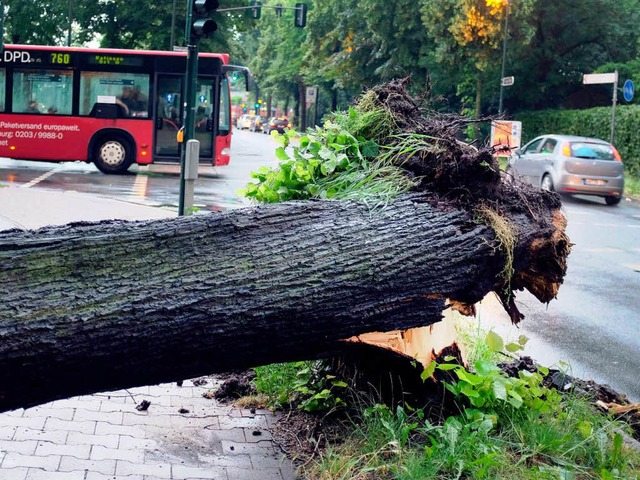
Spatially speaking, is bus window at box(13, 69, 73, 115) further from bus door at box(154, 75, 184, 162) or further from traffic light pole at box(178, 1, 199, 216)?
traffic light pole at box(178, 1, 199, 216)

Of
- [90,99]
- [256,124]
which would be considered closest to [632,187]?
[90,99]

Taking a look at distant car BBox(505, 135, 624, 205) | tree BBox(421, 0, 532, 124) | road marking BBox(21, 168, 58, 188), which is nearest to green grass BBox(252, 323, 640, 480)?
road marking BBox(21, 168, 58, 188)

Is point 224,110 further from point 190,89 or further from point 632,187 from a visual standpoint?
point 190,89

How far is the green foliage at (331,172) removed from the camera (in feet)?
15.3

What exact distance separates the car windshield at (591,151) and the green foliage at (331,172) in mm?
17469

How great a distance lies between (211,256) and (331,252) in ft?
1.67

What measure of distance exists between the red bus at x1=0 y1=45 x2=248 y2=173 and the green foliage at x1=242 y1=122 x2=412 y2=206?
18.4m

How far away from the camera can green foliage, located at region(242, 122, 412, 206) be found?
4.65 meters

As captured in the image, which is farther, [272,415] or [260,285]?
[272,415]

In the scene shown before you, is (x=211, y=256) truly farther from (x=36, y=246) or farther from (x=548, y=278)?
(x=548, y=278)

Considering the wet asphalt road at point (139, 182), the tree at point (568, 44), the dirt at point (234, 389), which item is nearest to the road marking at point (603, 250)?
the wet asphalt road at point (139, 182)

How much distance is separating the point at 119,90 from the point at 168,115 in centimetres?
128

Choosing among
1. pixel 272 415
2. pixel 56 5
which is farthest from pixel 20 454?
pixel 56 5

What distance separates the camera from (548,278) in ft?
16.6
